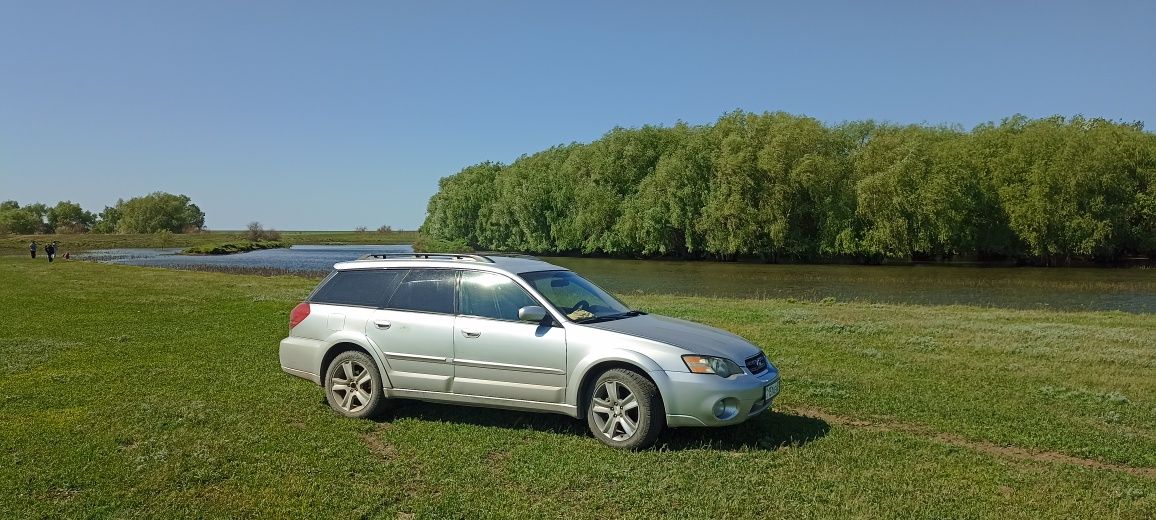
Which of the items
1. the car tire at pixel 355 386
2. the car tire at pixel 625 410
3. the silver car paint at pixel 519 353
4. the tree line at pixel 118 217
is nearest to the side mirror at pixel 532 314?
the silver car paint at pixel 519 353

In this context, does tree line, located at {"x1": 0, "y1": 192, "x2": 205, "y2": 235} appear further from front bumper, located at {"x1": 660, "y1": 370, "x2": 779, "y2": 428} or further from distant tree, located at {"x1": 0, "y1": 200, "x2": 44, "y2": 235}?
front bumper, located at {"x1": 660, "y1": 370, "x2": 779, "y2": 428}

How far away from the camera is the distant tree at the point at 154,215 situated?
158250 millimetres

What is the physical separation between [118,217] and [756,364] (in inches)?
7930

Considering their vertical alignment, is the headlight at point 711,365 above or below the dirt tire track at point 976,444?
above

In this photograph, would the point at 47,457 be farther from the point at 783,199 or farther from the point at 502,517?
the point at 783,199

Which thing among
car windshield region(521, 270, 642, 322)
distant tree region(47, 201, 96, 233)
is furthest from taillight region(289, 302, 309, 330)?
distant tree region(47, 201, 96, 233)

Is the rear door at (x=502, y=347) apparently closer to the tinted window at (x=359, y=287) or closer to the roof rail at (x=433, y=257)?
the roof rail at (x=433, y=257)

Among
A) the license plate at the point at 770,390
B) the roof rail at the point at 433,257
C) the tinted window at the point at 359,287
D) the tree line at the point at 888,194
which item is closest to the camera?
the license plate at the point at 770,390

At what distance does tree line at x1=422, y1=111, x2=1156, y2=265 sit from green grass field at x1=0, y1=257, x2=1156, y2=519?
46.3m

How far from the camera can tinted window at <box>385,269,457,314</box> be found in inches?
303

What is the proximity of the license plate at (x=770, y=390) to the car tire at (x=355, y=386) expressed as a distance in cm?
402

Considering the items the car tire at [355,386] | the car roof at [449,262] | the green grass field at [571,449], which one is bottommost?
the green grass field at [571,449]

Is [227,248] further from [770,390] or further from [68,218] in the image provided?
[68,218]

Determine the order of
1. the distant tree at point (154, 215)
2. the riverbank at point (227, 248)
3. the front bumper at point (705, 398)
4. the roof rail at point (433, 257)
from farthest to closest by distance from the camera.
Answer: the distant tree at point (154, 215)
the riverbank at point (227, 248)
the roof rail at point (433, 257)
the front bumper at point (705, 398)
